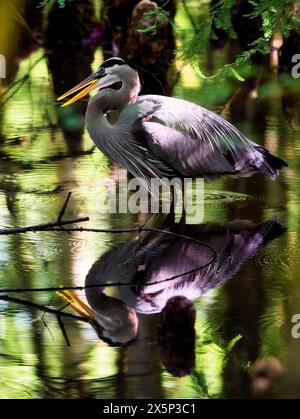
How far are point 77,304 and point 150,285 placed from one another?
22.9 inches

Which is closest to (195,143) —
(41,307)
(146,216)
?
(146,216)

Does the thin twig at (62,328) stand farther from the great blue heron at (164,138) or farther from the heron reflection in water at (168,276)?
the great blue heron at (164,138)

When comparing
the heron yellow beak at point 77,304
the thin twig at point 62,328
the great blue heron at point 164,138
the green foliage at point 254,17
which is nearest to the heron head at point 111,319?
the heron yellow beak at point 77,304

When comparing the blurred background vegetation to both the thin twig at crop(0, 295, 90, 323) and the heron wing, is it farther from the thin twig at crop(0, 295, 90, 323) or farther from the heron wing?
the heron wing

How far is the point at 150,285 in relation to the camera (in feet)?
25.5

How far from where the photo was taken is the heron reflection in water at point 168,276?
258 inches

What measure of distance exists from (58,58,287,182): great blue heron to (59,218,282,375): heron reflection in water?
74cm

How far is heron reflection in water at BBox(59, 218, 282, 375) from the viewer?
656 centimetres

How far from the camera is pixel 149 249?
8602 mm

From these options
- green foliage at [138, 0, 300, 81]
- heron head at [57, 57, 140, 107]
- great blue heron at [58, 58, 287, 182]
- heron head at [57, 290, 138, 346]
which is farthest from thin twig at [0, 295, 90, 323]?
heron head at [57, 57, 140, 107]
